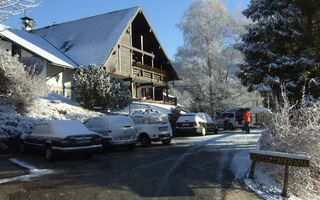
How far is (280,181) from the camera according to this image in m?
7.25

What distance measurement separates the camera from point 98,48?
971 inches

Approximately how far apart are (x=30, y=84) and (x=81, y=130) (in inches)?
228

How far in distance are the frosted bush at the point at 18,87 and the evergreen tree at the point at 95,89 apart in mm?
3927

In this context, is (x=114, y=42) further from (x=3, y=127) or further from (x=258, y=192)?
(x=258, y=192)

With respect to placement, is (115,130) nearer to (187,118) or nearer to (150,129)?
(150,129)

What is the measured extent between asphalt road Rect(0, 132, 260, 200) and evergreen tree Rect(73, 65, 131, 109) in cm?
904

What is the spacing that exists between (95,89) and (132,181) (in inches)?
498

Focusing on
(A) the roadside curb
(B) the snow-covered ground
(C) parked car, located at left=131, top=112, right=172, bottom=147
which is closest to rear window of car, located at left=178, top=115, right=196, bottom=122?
(B) the snow-covered ground

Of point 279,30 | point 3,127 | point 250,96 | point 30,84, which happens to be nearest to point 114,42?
point 30,84

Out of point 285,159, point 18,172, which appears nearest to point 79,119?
point 18,172

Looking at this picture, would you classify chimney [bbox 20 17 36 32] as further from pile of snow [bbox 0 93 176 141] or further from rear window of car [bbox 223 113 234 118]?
rear window of car [bbox 223 113 234 118]

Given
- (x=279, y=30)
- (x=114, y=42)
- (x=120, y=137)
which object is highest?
(x=114, y=42)

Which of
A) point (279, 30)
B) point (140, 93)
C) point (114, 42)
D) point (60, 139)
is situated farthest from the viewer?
point (140, 93)

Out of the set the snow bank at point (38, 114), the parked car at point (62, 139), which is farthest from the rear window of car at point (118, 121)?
the snow bank at point (38, 114)
